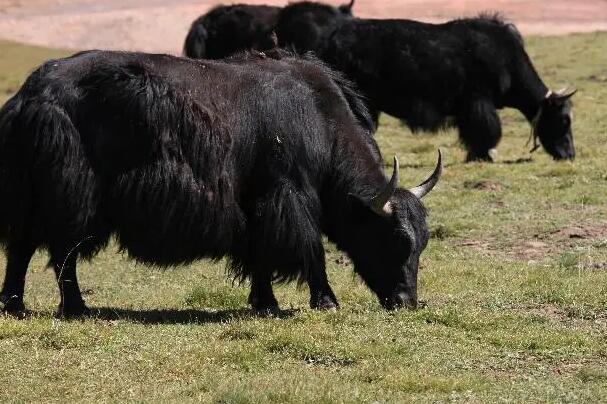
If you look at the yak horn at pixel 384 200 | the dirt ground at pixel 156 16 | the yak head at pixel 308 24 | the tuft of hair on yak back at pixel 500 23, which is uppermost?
the tuft of hair on yak back at pixel 500 23

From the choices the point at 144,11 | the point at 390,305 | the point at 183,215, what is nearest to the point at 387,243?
the point at 390,305

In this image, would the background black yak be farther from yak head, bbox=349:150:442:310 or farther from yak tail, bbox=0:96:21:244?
yak tail, bbox=0:96:21:244

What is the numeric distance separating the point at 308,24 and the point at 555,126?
12.2 feet

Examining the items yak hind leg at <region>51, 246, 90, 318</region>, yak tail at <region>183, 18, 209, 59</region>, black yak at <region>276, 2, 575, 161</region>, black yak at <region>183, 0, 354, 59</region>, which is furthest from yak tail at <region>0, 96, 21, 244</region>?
yak tail at <region>183, 18, 209, 59</region>

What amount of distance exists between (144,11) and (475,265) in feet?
92.2

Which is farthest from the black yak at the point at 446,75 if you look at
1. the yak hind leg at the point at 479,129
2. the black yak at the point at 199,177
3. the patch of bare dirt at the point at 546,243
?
the black yak at the point at 199,177

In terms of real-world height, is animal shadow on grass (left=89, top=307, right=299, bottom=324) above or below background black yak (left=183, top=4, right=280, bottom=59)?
below

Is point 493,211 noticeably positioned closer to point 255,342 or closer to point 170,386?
point 255,342

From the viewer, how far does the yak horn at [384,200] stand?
8.09 m

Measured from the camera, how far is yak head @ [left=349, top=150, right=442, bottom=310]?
8203mm

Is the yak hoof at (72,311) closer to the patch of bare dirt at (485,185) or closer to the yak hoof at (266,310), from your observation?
the yak hoof at (266,310)

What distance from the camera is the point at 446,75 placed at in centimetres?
1634

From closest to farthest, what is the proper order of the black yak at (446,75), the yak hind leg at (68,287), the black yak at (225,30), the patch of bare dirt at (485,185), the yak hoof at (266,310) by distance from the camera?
the yak hind leg at (68,287)
the yak hoof at (266,310)
the patch of bare dirt at (485,185)
the black yak at (446,75)
the black yak at (225,30)

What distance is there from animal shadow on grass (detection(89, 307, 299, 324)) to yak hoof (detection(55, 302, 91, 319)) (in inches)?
2.5
